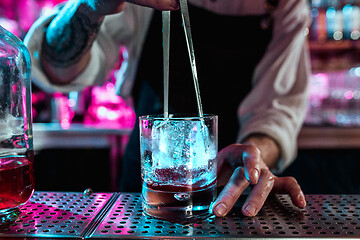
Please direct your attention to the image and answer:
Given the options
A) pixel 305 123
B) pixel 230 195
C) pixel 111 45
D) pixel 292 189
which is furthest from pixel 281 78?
pixel 305 123

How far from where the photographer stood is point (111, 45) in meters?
1.49

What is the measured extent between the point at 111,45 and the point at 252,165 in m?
0.96

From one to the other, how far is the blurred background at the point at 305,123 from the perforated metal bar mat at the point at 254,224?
1919 millimetres

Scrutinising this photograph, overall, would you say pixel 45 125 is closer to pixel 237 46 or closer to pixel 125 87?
pixel 125 87

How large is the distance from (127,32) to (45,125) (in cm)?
170

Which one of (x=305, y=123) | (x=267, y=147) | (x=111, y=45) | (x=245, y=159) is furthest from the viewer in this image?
(x=305, y=123)

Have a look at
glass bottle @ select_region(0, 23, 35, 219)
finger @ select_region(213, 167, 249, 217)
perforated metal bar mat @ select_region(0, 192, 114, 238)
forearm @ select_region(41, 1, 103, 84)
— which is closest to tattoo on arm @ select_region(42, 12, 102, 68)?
forearm @ select_region(41, 1, 103, 84)

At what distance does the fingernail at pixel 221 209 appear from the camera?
66 cm

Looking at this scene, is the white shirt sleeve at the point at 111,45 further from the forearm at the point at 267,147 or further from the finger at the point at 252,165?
the finger at the point at 252,165

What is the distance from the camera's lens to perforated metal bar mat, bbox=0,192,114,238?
597 mm

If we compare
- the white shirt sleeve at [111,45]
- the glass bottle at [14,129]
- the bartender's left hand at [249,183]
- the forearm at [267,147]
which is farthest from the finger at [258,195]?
the white shirt sleeve at [111,45]

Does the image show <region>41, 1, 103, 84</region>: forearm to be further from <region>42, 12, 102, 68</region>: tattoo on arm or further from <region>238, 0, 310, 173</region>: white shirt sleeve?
<region>238, 0, 310, 173</region>: white shirt sleeve

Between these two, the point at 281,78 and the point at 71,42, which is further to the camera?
the point at 281,78

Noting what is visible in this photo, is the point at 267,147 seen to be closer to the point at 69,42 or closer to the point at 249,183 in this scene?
the point at 249,183
